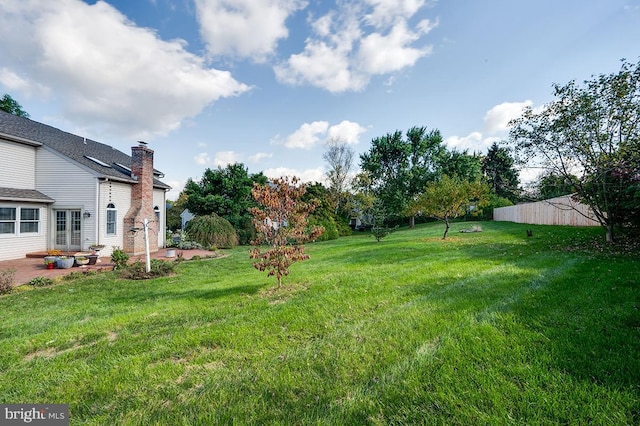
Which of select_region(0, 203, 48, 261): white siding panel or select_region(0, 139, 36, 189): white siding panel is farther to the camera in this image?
select_region(0, 139, 36, 189): white siding panel

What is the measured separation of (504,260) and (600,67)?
23.9ft

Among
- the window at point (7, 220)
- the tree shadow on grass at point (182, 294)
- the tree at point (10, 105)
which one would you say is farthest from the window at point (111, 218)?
the tree at point (10, 105)

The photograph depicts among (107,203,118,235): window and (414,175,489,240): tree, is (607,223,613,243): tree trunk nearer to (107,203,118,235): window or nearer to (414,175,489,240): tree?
(414,175,489,240): tree

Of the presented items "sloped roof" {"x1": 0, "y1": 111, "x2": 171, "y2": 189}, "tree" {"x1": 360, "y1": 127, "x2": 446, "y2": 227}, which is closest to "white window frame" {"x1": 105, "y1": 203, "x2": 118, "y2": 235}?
"sloped roof" {"x1": 0, "y1": 111, "x2": 171, "y2": 189}

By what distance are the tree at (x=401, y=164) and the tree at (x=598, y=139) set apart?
71.5 feet

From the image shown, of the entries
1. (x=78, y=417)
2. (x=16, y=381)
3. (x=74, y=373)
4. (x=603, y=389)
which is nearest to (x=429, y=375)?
(x=603, y=389)

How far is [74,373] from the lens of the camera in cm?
292

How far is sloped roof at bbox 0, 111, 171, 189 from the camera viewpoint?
13.1 m

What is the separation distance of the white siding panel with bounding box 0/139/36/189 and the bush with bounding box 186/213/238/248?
834cm

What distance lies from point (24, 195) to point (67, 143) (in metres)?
4.36

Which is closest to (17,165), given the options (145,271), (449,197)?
(145,271)

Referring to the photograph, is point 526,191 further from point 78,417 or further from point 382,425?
point 78,417

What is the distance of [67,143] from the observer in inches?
605

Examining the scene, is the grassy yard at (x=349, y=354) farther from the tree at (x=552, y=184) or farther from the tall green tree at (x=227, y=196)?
the tall green tree at (x=227, y=196)
